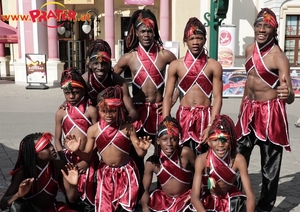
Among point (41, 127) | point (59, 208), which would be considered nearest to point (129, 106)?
point (59, 208)

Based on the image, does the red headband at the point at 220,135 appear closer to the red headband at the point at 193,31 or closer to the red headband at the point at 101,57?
the red headband at the point at 193,31

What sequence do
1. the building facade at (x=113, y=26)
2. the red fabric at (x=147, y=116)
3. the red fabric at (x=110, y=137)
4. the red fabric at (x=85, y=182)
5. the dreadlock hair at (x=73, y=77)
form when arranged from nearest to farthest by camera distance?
the red fabric at (x=110, y=137) → the dreadlock hair at (x=73, y=77) → the red fabric at (x=85, y=182) → the red fabric at (x=147, y=116) → the building facade at (x=113, y=26)

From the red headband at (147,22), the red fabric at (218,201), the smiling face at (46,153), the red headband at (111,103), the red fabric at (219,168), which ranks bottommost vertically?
the red fabric at (218,201)

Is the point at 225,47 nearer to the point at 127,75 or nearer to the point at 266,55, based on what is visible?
the point at 127,75

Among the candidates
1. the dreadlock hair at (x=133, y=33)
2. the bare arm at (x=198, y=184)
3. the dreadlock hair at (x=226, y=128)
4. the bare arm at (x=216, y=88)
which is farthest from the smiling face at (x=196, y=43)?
the bare arm at (x=198, y=184)

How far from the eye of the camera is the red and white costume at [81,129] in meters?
3.53

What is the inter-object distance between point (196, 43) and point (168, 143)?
102 cm

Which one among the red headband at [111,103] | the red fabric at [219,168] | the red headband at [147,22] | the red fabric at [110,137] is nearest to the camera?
the red fabric at [219,168]

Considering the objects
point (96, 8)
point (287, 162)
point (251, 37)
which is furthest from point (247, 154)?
point (96, 8)

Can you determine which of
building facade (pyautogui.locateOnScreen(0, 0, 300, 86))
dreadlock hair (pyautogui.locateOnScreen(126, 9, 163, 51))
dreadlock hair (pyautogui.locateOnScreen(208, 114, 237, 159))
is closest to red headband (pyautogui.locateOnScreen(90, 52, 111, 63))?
dreadlock hair (pyautogui.locateOnScreen(126, 9, 163, 51))

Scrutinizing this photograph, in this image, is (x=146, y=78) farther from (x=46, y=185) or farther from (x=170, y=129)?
(x=46, y=185)

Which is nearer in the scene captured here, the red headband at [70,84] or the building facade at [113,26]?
the red headband at [70,84]

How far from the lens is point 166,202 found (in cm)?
350

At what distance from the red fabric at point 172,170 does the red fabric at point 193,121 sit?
0.28 metres
